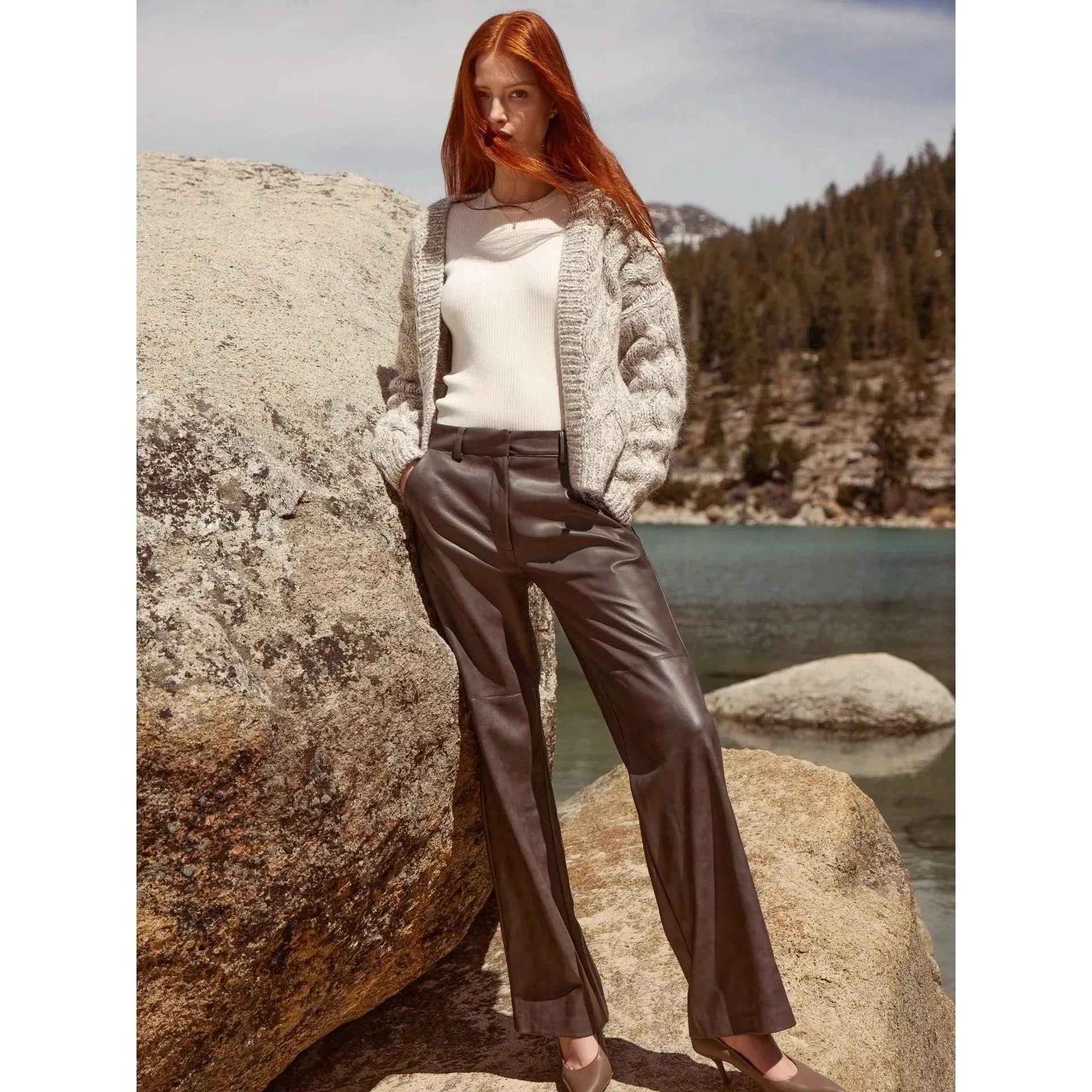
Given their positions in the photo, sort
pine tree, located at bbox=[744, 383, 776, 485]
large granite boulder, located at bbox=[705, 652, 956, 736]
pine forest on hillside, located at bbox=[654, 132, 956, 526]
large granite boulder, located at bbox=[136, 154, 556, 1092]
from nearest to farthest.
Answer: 1. large granite boulder, located at bbox=[136, 154, 556, 1092]
2. large granite boulder, located at bbox=[705, 652, 956, 736]
3. pine forest on hillside, located at bbox=[654, 132, 956, 526]
4. pine tree, located at bbox=[744, 383, 776, 485]

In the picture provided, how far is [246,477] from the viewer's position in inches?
96.9

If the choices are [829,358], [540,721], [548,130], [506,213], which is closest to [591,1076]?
[540,721]

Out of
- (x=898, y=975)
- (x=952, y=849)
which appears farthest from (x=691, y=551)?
(x=898, y=975)

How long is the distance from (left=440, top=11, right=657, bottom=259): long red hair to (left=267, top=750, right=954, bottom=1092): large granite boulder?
1802mm

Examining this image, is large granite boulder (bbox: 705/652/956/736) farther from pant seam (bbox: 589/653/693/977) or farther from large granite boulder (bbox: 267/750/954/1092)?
pant seam (bbox: 589/653/693/977)

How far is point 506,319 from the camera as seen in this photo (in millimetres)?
2625

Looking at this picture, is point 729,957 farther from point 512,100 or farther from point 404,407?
point 512,100

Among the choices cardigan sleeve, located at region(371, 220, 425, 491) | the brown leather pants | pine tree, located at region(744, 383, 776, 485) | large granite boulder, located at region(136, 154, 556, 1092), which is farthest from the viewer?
pine tree, located at region(744, 383, 776, 485)

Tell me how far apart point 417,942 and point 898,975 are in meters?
1.28

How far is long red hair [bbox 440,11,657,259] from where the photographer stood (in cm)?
257

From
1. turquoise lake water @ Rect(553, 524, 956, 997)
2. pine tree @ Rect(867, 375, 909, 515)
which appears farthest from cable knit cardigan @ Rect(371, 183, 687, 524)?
pine tree @ Rect(867, 375, 909, 515)

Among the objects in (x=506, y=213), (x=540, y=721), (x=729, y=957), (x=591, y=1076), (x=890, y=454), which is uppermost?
(x=890, y=454)

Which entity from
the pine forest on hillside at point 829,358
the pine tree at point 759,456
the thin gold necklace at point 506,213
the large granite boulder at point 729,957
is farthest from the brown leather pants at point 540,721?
the pine tree at point 759,456

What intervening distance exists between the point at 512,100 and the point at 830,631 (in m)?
15.8
